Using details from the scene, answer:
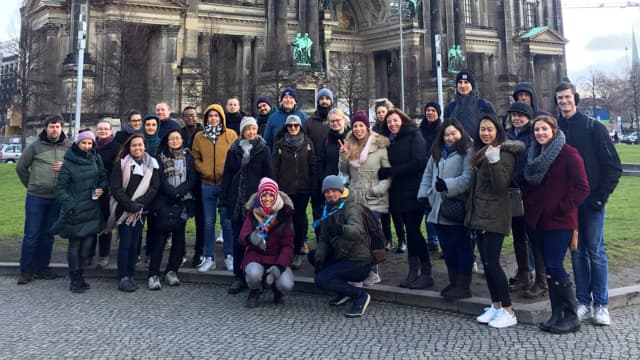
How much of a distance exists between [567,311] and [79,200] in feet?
21.7

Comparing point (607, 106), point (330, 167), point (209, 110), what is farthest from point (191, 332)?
point (607, 106)

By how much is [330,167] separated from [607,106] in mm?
105494

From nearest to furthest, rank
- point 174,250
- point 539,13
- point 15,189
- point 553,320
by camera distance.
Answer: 1. point 553,320
2. point 174,250
3. point 15,189
4. point 539,13

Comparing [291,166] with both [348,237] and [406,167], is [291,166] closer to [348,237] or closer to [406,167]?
[406,167]

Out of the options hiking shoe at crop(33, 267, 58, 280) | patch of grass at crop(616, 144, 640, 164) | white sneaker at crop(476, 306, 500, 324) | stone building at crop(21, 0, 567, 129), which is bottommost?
white sneaker at crop(476, 306, 500, 324)

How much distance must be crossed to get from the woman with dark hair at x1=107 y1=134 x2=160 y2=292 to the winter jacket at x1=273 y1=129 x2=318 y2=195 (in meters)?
1.80

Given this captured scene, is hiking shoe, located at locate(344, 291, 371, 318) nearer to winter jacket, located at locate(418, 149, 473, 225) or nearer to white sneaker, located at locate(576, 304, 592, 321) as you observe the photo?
winter jacket, located at locate(418, 149, 473, 225)

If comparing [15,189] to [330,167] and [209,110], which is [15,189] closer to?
[209,110]

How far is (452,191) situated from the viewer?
6070 millimetres

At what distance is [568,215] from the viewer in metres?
5.48

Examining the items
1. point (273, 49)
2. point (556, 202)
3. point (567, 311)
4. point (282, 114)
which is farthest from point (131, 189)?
point (273, 49)

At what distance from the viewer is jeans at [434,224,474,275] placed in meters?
6.33

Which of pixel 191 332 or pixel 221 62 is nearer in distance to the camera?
pixel 191 332

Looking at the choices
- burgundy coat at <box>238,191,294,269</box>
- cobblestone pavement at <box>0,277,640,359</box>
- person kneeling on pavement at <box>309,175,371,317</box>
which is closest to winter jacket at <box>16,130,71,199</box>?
cobblestone pavement at <box>0,277,640,359</box>
